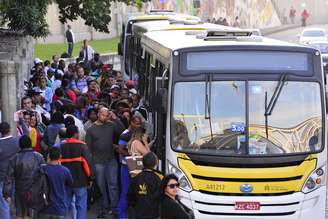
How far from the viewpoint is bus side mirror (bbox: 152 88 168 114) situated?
460 inches

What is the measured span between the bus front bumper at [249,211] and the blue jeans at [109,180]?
1.94m

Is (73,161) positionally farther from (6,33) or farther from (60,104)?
(6,33)

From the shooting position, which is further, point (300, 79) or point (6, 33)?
point (6, 33)

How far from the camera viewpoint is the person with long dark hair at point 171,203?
870cm

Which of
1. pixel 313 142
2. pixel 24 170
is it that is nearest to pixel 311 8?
pixel 313 142

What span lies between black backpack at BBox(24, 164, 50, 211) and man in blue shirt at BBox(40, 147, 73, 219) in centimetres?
5

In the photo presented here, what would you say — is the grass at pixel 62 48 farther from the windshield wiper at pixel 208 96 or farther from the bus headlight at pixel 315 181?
the bus headlight at pixel 315 181

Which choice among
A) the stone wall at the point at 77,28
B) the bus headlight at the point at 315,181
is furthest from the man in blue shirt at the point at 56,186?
the stone wall at the point at 77,28

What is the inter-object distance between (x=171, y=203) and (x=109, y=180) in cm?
455

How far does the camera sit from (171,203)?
875cm

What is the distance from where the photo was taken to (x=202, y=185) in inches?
452

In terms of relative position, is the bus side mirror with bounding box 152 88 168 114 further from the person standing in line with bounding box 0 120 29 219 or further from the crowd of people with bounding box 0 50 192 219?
the person standing in line with bounding box 0 120 29 219

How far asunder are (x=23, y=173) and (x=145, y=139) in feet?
7.37

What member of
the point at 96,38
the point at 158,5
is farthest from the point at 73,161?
the point at 158,5
